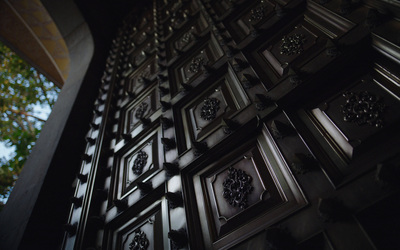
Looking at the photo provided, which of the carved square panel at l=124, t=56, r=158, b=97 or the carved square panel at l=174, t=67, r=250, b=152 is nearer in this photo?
the carved square panel at l=174, t=67, r=250, b=152

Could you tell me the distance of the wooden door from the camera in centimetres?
112

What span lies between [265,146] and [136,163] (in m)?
1.31

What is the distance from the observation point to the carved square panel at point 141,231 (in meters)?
1.75

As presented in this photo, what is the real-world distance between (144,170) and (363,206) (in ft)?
5.54

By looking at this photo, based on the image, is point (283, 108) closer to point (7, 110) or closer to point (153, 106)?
point (153, 106)

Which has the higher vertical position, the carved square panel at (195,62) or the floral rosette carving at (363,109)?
the carved square panel at (195,62)

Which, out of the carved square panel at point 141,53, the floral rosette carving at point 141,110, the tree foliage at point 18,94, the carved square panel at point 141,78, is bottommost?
the floral rosette carving at point 141,110

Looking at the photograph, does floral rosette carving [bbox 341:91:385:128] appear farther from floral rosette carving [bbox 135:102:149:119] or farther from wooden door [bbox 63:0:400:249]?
floral rosette carving [bbox 135:102:149:119]

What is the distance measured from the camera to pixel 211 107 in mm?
2121

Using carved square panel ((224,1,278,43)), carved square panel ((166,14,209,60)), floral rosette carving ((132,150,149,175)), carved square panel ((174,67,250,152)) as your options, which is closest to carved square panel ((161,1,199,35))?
carved square panel ((166,14,209,60))

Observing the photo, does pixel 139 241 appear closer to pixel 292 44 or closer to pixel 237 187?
pixel 237 187

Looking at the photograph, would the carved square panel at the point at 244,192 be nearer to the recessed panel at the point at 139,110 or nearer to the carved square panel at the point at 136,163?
the carved square panel at the point at 136,163

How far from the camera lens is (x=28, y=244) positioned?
2.08 meters

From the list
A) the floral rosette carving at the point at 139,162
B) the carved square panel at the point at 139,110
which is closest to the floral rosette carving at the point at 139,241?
the floral rosette carving at the point at 139,162
